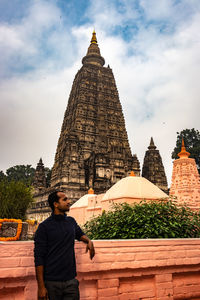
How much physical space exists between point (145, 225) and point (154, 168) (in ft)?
99.8

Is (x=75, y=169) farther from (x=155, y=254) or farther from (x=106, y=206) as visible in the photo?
(x=155, y=254)

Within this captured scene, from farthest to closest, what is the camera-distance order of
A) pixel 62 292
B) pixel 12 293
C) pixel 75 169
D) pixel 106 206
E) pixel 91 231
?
pixel 75 169
pixel 106 206
pixel 91 231
pixel 12 293
pixel 62 292

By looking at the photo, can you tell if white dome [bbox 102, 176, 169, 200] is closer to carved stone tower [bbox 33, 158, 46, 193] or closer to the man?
the man

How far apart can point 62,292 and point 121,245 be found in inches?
49.6

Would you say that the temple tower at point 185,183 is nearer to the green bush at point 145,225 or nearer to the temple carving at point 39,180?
the green bush at point 145,225

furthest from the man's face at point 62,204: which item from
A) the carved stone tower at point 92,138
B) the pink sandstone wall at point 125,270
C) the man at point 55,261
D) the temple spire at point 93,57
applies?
the temple spire at point 93,57

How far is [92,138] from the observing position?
102 feet

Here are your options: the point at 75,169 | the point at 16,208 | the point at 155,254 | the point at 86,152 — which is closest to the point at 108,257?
the point at 155,254

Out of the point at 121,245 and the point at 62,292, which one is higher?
the point at 121,245

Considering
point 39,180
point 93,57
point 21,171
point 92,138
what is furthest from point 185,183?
point 21,171

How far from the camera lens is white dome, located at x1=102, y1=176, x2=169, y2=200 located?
32.0ft

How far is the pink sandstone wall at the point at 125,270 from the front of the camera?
295cm

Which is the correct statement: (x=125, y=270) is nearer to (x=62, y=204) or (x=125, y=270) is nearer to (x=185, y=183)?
(x=62, y=204)

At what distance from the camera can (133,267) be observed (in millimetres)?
3582
